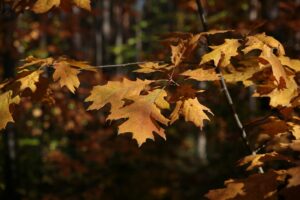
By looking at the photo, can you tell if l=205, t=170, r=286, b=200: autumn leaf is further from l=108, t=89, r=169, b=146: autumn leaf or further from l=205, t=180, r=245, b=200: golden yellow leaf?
l=108, t=89, r=169, b=146: autumn leaf

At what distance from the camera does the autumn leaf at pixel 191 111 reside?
96.1 inches

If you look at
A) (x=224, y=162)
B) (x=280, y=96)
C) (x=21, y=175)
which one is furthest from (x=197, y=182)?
(x=280, y=96)

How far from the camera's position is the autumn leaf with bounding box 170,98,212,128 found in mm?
2441

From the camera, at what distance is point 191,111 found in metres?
2.48

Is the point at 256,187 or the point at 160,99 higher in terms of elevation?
the point at 160,99

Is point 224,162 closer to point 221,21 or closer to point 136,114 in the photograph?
point 221,21

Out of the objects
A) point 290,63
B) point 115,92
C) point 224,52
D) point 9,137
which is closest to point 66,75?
point 115,92

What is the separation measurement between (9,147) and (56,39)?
5.74 m

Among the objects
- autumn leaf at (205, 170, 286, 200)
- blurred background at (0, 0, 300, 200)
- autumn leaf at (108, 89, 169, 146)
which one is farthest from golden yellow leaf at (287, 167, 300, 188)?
blurred background at (0, 0, 300, 200)

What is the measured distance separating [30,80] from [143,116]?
0.91 metres

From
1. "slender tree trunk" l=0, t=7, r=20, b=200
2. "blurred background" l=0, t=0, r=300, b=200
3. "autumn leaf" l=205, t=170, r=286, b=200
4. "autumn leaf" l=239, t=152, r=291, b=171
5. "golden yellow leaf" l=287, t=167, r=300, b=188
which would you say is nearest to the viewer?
"golden yellow leaf" l=287, t=167, r=300, b=188

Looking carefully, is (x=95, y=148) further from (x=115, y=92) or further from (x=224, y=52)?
(x=224, y=52)

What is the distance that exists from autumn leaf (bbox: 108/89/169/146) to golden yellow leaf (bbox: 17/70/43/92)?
0.67 metres

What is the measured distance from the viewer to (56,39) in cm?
1278
